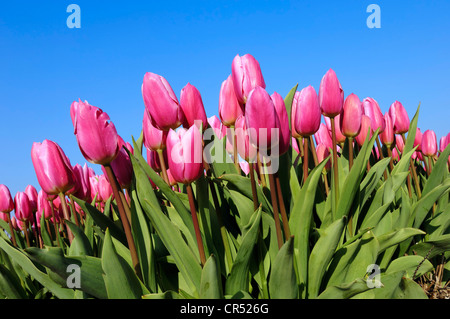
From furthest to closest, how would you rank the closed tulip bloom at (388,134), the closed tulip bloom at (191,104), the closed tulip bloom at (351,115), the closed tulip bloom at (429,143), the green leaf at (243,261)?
the closed tulip bloom at (429,143) → the closed tulip bloom at (388,134) → the closed tulip bloom at (351,115) → the closed tulip bloom at (191,104) → the green leaf at (243,261)

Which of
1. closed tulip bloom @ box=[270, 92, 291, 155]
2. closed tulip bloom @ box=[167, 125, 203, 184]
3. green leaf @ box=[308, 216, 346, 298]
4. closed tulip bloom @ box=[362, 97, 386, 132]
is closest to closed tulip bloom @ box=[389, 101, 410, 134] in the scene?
closed tulip bloom @ box=[362, 97, 386, 132]

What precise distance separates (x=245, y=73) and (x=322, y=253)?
75 cm

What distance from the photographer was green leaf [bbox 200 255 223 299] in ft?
4.10

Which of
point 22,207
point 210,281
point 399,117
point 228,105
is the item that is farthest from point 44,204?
point 399,117

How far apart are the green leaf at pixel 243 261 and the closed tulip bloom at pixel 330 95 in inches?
28.9

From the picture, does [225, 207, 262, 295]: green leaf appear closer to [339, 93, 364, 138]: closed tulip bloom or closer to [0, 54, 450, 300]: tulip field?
[0, 54, 450, 300]: tulip field

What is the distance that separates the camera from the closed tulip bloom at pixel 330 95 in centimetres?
181

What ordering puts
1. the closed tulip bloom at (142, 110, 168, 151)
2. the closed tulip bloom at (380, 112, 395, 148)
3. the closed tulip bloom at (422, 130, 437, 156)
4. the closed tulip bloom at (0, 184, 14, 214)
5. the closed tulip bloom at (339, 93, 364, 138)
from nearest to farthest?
1. the closed tulip bloom at (142, 110, 168, 151)
2. the closed tulip bloom at (339, 93, 364, 138)
3. the closed tulip bloom at (380, 112, 395, 148)
4. the closed tulip bloom at (0, 184, 14, 214)
5. the closed tulip bloom at (422, 130, 437, 156)

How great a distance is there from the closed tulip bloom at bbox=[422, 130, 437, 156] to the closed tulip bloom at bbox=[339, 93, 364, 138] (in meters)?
1.52

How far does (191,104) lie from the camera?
5.12 ft

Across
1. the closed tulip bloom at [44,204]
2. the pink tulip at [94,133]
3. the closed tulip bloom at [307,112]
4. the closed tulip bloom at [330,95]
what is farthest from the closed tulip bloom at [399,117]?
the closed tulip bloom at [44,204]

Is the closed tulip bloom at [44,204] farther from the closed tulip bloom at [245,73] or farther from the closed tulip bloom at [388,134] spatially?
the closed tulip bloom at [388,134]

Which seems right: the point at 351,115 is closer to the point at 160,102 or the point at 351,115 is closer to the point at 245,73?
the point at 245,73
